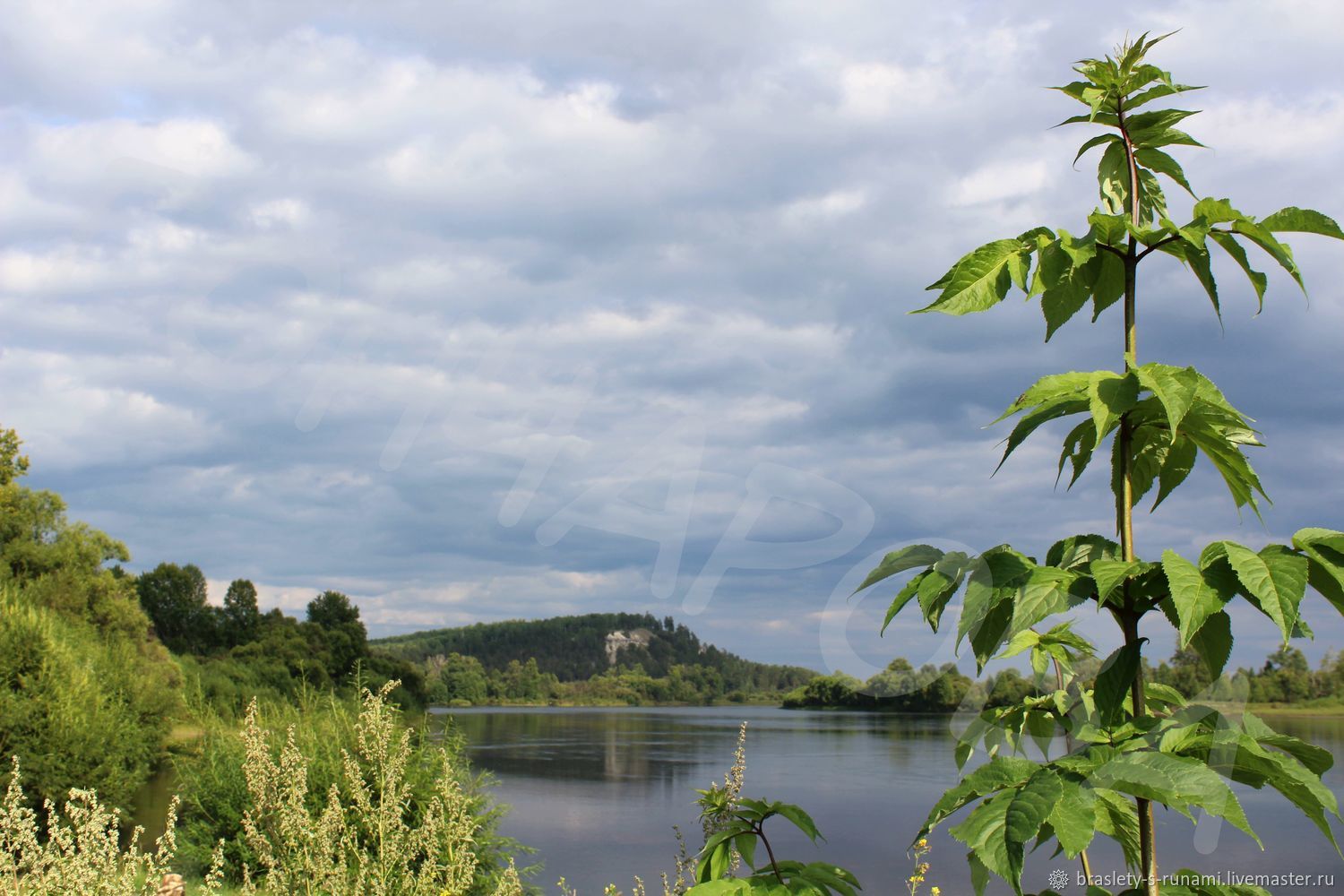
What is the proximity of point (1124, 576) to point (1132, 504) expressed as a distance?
32 cm

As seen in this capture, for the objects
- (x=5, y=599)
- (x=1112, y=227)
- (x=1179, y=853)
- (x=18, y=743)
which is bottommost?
(x=1179, y=853)

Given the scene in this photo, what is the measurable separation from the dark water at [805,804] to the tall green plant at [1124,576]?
0.28m

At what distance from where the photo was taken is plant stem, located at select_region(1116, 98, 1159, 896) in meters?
1.49

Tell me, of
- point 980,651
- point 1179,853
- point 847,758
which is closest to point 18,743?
point 980,651

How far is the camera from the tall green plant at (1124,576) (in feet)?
4.10

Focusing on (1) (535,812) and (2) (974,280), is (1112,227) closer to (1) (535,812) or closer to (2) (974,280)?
(2) (974,280)

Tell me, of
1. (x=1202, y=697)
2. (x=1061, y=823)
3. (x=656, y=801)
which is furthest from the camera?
(x=656, y=801)

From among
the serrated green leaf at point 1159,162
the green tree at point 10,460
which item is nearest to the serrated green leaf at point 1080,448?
the serrated green leaf at point 1159,162

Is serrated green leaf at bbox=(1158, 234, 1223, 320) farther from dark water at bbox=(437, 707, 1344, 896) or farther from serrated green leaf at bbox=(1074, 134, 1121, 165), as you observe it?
dark water at bbox=(437, 707, 1344, 896)

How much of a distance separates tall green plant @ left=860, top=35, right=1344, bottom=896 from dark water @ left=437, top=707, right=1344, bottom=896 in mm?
280

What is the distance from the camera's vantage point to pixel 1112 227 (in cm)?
→ 161

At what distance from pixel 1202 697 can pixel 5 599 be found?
18.9 meters

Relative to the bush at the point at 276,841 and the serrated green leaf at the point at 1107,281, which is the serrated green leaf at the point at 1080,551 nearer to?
the serrated green leaf at the point at 1107,281

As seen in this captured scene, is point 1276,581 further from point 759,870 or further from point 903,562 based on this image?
point 759,870
